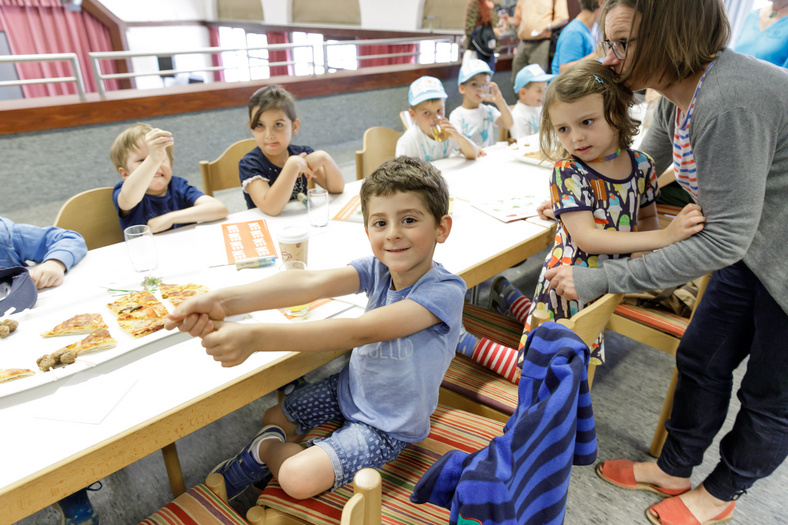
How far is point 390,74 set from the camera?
17.0ft

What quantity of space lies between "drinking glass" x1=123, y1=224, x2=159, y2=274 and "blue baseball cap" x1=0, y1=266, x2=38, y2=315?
0.25m

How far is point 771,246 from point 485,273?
2.35ft

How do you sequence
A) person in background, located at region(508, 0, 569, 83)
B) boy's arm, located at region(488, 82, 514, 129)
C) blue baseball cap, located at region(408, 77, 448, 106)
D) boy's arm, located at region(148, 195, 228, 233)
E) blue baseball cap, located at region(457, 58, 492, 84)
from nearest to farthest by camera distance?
boy's arm, located at region(148, 195, 228, 233) → blue baseball cap, located at region(408, 77, 448, 106) → blue baseball cap, located at region(457, 58, 492, 84) → boy's arm, located at region(488, 82, 514, 129) → person in background, located at region(508, 0, 569, 83)

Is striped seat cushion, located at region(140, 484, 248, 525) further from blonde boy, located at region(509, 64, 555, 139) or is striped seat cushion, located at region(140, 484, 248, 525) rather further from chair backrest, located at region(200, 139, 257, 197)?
blonde boy, located at region(509, 64, 555, 139)

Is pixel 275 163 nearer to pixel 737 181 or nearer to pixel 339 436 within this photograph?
pixel 339 436

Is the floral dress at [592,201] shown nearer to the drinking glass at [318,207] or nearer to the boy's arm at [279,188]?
the drinking glass at [318,207]

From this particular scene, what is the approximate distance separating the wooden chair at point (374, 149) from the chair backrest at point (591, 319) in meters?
1.59

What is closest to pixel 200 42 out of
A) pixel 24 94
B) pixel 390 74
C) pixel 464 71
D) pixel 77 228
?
pixel 24 94

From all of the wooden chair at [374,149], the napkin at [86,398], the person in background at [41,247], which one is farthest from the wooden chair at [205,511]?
the wooden chair at [374,149]

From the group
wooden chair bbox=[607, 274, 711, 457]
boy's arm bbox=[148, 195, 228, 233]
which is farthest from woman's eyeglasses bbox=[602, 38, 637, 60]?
boy's arm bbox=[148, 195, 228, 233]

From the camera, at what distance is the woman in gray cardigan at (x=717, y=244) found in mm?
1003

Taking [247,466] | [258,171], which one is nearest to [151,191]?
[258,171]

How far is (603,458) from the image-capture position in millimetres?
1762

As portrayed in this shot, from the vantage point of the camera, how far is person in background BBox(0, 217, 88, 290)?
4.59 feet
